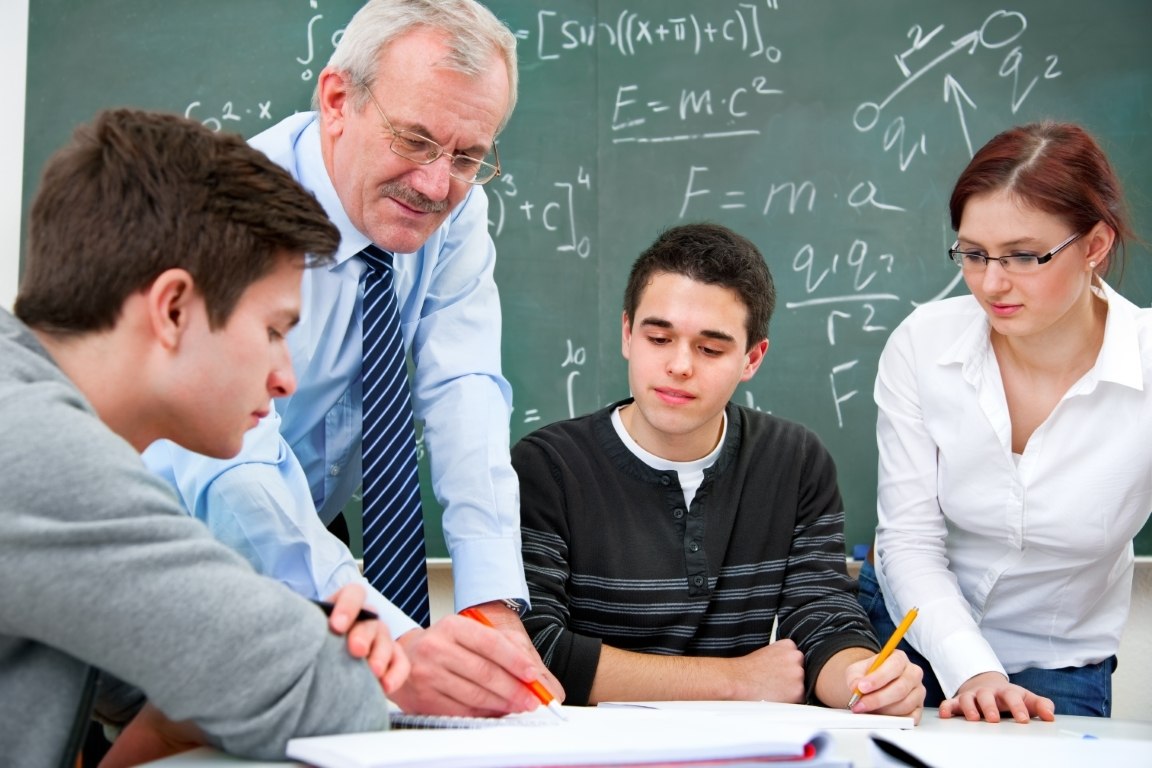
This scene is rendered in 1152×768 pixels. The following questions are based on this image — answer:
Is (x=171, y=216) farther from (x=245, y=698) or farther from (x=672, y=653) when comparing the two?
(x=672, y=653)

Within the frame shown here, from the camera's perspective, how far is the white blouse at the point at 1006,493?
200cm

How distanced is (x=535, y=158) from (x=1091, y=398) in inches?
60.0

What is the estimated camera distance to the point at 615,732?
0.94 meters

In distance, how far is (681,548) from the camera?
6.59ft

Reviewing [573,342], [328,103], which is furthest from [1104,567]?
[328,103]

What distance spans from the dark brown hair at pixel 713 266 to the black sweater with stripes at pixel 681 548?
25 centimetres

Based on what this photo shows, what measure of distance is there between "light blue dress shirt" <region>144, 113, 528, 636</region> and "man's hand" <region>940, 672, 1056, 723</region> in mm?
670

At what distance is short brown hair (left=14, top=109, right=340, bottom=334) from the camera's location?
3.26 feet

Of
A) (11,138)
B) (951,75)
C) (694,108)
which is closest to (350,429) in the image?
(694,108)

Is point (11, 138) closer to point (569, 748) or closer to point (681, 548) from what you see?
point (681, 548)

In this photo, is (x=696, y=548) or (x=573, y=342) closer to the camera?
(x=696, y=548)

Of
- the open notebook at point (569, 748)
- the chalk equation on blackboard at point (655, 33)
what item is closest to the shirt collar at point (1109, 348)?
the chalk equation on blackboard at point (655, 33)

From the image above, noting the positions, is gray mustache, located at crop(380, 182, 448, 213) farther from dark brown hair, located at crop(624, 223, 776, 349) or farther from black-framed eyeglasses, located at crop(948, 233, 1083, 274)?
black-framed eyeglasses, located at crop(948, 233, 1083, 274)

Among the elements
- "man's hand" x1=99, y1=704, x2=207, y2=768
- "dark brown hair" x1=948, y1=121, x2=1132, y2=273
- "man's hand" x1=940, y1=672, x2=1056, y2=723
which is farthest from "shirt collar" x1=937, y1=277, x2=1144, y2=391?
"man's hand" x1=99, y1=704, x2=207, y2=768
